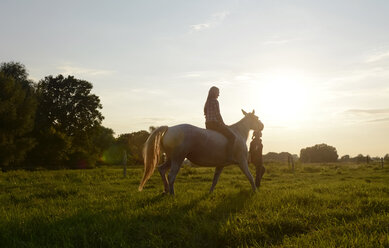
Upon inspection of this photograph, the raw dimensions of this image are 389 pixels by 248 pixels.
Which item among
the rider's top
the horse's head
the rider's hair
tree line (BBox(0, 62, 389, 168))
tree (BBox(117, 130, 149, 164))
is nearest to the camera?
the rider's top

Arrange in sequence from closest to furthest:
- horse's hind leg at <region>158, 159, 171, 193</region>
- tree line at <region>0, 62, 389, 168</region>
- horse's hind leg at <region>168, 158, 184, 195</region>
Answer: horse's hind leg at <region>168, 158, 184, 195</region>
horse's hind leg at <region>158, 159, 171, 193</region>
tree line at <region>0, 62, 389, 168</region>

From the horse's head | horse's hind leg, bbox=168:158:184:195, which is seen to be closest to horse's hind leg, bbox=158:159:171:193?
horse's hind leg, bbox=168:158:184:195

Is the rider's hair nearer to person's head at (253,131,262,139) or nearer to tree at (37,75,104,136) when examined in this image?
person's head at (253,131,262,139)

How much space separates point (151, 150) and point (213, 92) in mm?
2368

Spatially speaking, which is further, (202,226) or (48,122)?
(48,122)

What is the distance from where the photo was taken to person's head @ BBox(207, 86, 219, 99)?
355 inches

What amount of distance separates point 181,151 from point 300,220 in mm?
3644

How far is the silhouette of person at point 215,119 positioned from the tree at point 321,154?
120091 millimetres

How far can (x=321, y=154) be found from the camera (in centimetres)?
12175

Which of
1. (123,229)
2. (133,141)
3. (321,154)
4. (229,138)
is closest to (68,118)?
(133,141)

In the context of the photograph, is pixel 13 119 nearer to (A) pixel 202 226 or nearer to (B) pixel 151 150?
(B) pixel 151 150

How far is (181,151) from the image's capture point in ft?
27.1

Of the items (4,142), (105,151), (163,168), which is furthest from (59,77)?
(163,168)

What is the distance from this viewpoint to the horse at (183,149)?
823cm
